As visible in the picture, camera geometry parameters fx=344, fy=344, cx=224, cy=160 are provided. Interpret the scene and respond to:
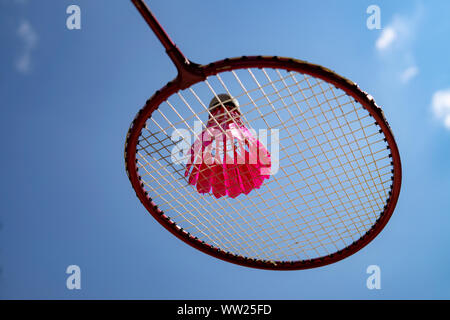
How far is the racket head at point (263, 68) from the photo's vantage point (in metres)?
1.59

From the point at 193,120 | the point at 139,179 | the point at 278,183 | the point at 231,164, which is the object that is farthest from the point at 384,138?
the point at 139,179

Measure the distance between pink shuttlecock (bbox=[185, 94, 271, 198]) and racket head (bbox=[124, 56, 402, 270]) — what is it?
1.11ft

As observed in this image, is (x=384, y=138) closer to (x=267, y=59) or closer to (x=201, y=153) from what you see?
(x=267, y=59)

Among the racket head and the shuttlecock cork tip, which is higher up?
the shuttlecock cork tip

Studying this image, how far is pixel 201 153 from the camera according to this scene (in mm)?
2146

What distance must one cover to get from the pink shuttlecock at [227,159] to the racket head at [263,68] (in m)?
0.34

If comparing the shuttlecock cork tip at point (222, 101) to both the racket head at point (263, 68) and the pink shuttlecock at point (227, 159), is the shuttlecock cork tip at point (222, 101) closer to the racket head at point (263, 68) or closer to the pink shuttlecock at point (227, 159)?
the pink shuttlecock at point (227, 159)

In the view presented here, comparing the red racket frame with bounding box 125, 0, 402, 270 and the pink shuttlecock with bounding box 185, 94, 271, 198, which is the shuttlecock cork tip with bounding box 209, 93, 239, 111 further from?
the red racket frame with bounding box 125, 0, 402, 270

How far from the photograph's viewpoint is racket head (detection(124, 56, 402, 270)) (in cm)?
159

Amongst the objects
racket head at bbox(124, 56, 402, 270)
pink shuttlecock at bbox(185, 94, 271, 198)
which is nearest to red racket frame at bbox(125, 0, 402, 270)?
racket head at bbox(124, 56, 402, 270)

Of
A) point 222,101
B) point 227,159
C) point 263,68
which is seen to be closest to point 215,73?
point 263,68

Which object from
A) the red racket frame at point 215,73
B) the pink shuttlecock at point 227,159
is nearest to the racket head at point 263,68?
the red racket frame at point 215,73

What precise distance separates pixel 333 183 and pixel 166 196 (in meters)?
1.08

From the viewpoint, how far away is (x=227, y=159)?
2172 mm
